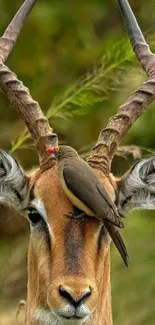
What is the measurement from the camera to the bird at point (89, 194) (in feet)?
24.0

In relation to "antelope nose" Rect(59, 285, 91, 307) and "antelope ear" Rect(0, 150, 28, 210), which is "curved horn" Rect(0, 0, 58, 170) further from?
"antelope nose" Rect(59, 285, 91, 307)

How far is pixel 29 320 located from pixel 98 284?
55 centimetres

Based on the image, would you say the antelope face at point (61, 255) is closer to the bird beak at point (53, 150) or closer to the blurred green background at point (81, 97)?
the bird beak at point (53, 150)

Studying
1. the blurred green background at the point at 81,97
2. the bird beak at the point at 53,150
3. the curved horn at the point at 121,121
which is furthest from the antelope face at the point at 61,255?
the blurred green background at the point at 81,97

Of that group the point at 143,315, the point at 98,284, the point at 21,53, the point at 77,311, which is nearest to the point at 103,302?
the point at 98,284

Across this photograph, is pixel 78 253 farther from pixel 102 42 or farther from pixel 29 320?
pixel 102 42

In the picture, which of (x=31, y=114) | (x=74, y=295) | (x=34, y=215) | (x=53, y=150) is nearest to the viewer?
(x=74, y=295)

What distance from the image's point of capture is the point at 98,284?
24.9 feet

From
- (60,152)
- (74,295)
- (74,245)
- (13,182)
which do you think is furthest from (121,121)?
(74,295)

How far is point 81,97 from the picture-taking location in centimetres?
1112

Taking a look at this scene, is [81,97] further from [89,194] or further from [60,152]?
[89,194]

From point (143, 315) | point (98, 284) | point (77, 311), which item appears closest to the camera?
point (77, 311)

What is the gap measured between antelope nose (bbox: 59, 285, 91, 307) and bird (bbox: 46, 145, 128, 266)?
1.48 ft

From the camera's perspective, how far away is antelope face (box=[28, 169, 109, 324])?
711 cm
